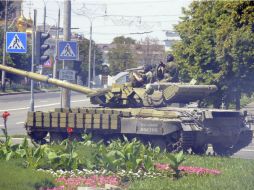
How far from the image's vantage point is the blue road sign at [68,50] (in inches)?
904

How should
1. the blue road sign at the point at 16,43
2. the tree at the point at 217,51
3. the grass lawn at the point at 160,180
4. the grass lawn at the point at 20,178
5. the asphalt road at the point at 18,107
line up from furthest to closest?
the asphalt road at the point at 18,107
the tree at the point at 217,51
the blue road sign at the point at 16,43
the grass lawn at the point at 160,180
the grass lawn at the point at 20,178

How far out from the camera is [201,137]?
18.9 m

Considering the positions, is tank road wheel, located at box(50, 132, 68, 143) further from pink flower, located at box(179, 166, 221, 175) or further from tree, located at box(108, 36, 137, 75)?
tree, located at box(108, 36, 137, 75)

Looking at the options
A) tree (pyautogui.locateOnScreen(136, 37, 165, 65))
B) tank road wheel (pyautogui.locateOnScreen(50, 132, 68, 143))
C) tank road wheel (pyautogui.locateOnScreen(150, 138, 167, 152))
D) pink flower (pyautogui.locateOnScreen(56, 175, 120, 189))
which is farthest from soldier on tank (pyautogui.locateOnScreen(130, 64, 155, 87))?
tree (pyautogui.locateOnScreen(136, 37, 165, 65))

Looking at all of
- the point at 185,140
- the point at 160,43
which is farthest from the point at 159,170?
the point at 160,43

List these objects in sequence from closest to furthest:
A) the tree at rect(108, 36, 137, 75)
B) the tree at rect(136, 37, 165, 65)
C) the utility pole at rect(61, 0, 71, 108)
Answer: the utility pole at rect(61, 0, 71, 108), the tree at rect(108, 36, 137, 75), the tree at rect(136, 37, 165, 65)

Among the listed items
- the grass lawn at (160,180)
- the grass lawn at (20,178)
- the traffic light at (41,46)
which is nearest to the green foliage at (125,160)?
the grass lawn at (160,180)

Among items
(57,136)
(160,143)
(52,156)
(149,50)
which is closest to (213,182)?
(52,156)

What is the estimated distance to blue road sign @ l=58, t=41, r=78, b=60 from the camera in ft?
75.4

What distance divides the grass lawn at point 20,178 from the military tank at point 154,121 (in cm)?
609

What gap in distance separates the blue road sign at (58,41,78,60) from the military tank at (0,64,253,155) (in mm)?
2077

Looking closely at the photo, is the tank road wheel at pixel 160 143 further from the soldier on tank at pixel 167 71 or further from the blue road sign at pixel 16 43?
the blue road sign at pixel 16 43

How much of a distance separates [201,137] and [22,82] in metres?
56.9

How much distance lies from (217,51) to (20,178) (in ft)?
57.6
